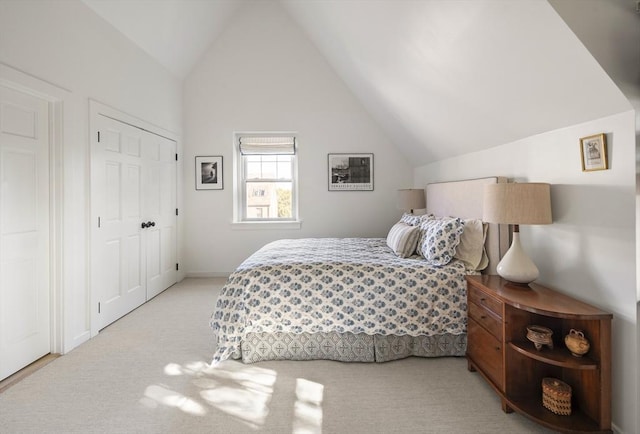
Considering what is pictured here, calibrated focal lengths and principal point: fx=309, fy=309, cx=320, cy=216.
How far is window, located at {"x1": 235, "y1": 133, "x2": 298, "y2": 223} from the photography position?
4.77 m

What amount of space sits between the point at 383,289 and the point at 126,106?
123 inches

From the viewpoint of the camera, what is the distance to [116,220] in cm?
305

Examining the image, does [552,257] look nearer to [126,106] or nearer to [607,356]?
[607,356]

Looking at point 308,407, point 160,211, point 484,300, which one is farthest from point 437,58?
point 160,211

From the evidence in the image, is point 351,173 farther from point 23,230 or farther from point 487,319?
point 23,230

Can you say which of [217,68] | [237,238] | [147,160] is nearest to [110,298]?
[147,160]

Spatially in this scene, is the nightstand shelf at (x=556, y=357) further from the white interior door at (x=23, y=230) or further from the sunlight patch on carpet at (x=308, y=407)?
the white interior door at (x=23, y=230)

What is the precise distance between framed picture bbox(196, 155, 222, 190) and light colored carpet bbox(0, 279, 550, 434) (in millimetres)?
2562

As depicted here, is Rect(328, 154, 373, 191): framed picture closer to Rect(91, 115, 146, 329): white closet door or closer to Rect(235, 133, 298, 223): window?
Rect(235, 133, 298, 223): window

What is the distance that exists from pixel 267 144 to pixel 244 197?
89 centimetres

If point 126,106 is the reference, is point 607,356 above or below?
below

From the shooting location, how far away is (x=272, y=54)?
4.50 m

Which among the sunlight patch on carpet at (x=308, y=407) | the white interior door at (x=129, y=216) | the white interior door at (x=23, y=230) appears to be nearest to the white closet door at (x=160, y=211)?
the white interior door at (x=129, y=216)

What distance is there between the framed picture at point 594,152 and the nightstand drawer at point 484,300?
2.75 feet
